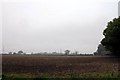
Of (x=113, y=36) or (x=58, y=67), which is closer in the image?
(x=58, y=67)

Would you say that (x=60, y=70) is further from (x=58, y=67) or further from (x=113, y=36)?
(x=113, y=36)

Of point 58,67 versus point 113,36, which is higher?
point 113,36

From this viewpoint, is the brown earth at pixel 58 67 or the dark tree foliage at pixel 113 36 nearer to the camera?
the brown earth at pixel 58 67

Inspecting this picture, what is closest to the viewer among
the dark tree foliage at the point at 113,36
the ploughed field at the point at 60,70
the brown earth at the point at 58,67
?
the ploughed field at the point at 60,70

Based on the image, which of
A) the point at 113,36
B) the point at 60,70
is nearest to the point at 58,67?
the point at 60,70

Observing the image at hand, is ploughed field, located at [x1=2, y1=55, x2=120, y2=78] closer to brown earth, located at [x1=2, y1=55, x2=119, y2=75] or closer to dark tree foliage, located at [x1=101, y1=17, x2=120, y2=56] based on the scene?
brown earth, located at [x1=2, y1=55, x2=119, y2=75]

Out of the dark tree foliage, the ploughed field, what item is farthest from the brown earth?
the dark tree foliage

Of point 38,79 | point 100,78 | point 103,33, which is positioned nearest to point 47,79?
point 38,79

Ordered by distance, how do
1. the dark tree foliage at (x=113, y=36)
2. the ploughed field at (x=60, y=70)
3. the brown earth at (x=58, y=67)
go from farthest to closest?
1. the dark tree foliage at (x=113, y=36)
2. the brown earth at (x=58, y=67)
3. the ploughed field at (x=60, y=70)

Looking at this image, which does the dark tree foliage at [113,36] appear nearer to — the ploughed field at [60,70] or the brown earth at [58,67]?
the brown earth at [58,67]

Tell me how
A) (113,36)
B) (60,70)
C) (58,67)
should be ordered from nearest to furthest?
(60,70) < (58,67) < (113,36)

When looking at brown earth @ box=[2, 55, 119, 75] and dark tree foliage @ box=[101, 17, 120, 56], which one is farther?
dark tree foliage @ box=[101, 17, 120, 56]

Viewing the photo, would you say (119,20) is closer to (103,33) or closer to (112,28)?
(112,28)

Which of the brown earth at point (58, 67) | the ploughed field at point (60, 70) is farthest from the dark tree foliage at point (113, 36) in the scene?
the ploughed field at point (60, 70)
